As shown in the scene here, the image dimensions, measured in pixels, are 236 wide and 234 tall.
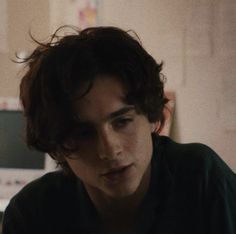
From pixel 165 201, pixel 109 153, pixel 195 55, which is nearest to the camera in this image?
pixel 109 153

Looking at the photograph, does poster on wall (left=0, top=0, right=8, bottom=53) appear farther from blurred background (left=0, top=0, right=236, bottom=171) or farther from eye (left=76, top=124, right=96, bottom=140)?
eye (left=76, top=124, right=96, bottom=140)

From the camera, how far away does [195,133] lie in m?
1.46

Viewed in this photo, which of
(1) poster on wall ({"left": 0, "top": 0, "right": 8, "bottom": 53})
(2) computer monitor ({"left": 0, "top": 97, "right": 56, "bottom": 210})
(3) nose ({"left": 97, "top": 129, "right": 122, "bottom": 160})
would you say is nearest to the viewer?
(3) nose ({"left": 97, "top": 129, "right": 122, "bottom": 160})

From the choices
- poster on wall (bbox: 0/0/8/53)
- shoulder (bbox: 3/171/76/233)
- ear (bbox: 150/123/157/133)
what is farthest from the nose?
poster on wall (bbox: 0/0/8/53)

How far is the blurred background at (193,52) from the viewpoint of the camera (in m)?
1.39

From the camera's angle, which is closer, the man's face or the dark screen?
the man's face

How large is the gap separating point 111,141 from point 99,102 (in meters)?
0.08

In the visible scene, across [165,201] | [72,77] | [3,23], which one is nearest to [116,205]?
[165,201]

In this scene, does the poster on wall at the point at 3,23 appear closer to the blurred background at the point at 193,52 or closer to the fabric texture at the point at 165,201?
the blurred background at the point at 193,52

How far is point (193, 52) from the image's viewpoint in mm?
1435

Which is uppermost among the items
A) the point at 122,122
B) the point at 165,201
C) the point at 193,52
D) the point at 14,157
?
the point at 193,52

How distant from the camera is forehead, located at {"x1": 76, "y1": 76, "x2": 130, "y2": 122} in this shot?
864 mm

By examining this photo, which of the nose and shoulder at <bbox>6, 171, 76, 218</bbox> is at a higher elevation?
the nose

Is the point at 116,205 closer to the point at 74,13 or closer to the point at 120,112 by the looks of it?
the point at 120,112
